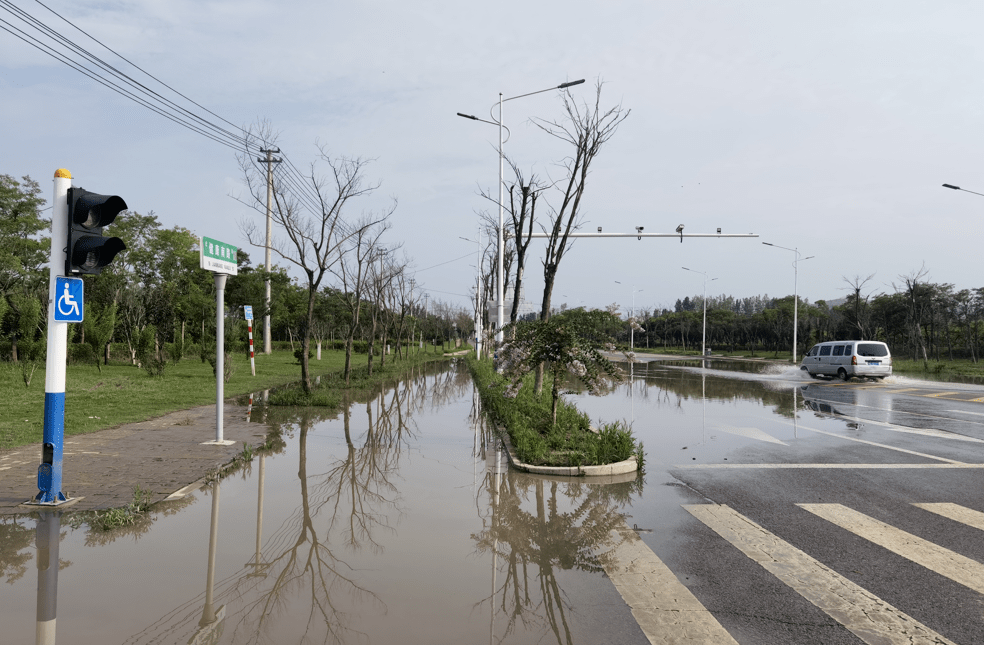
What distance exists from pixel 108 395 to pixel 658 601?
1612 centimetres

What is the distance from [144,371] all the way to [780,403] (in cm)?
2254

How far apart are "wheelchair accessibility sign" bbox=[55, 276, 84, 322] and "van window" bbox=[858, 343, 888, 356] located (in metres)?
27.7

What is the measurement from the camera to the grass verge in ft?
28.7

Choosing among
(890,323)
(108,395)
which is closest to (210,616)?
(108,395)

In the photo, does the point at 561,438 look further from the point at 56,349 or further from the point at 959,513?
the point at 56,349

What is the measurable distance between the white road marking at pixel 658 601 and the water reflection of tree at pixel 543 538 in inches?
7.9

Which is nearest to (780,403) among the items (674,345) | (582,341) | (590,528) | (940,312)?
(582,341)

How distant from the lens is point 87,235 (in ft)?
20.3

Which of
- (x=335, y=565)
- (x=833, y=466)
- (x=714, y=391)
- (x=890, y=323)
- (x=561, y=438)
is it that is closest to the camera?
(x=335, y=565)

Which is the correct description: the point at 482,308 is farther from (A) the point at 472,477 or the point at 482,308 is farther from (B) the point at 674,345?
(B) the point at 674,345

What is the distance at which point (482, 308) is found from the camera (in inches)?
1766

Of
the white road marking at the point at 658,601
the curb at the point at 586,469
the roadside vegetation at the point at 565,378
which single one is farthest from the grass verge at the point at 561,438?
the white road marking at the point at 658,601

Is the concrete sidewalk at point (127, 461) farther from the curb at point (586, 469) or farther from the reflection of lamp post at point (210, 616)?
the curb at point (586, 469)

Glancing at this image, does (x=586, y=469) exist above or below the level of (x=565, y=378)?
below
